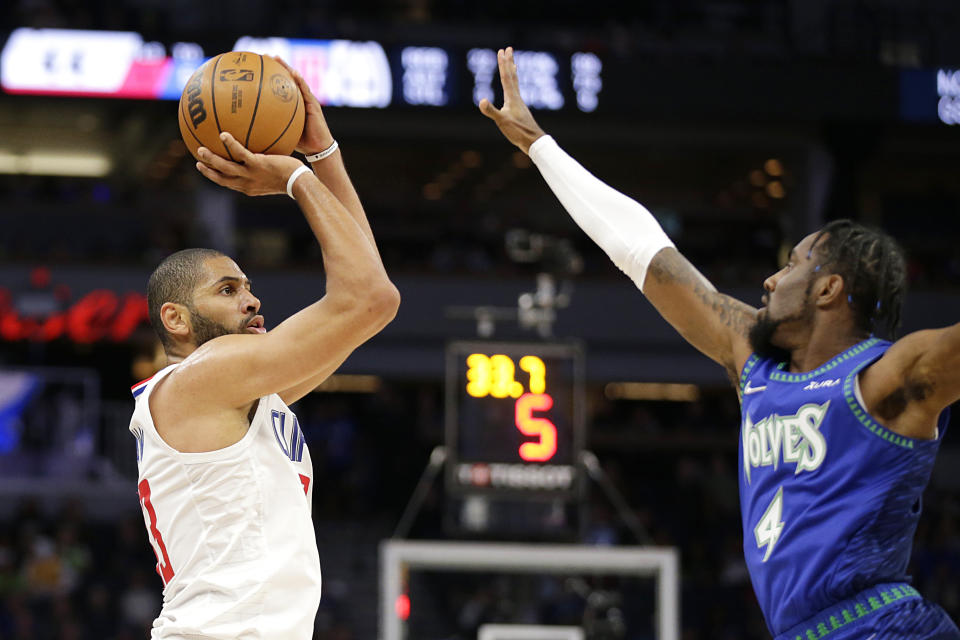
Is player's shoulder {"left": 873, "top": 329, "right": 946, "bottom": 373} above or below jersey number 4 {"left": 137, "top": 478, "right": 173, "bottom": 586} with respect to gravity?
above

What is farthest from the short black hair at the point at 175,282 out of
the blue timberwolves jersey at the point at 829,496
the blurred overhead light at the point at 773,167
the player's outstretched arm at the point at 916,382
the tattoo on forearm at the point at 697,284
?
the blurred overhead light at the point at 773,167

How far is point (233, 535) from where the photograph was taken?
11.0 feet

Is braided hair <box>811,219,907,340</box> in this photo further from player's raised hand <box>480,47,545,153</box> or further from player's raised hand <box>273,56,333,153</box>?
player's raised hand <box>273,56,333,153</box>

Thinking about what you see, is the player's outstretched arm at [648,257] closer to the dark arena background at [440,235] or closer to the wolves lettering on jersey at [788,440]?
the wolves lettering on jersey at [788,440]

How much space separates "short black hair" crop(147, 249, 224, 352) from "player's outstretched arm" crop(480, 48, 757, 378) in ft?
3.23

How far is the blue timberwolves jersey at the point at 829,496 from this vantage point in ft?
9.59

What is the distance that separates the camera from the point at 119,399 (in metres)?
21.9

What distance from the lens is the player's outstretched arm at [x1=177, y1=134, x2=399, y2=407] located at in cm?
329

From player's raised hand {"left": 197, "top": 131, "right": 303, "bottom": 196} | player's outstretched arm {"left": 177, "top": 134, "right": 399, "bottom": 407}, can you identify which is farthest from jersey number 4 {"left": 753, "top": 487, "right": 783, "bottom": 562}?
player's raised hand {"left": 197, "top": 131, "right": 303, "bottom": 196}

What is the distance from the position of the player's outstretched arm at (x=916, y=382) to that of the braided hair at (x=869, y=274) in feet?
0.67

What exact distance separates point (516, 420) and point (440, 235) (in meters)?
13.2

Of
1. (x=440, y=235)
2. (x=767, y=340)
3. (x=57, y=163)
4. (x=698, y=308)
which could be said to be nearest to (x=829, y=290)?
(x=767, y=340)

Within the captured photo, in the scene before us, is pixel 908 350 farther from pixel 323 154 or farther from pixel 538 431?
pixel 538 431

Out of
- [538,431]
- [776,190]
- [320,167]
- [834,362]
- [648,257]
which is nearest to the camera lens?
[834,362]
